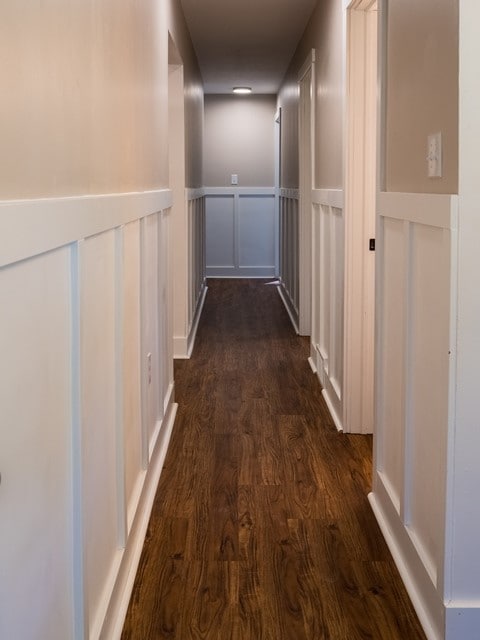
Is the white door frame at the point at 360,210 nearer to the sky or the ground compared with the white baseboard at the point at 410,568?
nearer to the sky

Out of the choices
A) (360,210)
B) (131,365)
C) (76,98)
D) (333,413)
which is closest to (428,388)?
(131,365)

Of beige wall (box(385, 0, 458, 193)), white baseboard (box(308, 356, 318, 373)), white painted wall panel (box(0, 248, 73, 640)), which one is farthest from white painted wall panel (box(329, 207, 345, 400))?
white painted wall panel (box(0, 248, 73, 640))

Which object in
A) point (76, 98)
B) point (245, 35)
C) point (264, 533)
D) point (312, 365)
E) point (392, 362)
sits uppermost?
point (245, 35)

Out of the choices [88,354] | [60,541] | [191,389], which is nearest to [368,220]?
[191,389]

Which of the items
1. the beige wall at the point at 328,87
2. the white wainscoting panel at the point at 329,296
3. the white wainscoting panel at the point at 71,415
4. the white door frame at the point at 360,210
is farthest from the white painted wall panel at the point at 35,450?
the beige wall at the point at 328,87

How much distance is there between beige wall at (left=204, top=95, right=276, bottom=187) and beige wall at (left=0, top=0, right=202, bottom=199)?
6642 millimetres

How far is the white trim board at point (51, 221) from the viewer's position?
1034mm

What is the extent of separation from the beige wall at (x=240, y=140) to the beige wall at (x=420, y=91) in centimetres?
741

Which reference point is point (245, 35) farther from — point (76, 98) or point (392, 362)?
point (76, 98)

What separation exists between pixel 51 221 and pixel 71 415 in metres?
0.39

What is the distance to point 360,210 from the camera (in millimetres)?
3539

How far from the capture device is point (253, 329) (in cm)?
637

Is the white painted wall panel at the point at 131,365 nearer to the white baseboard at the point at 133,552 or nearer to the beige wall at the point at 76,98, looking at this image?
the white baseboard at the point at 133,552

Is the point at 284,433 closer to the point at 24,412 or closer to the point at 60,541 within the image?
the point at 60,541
